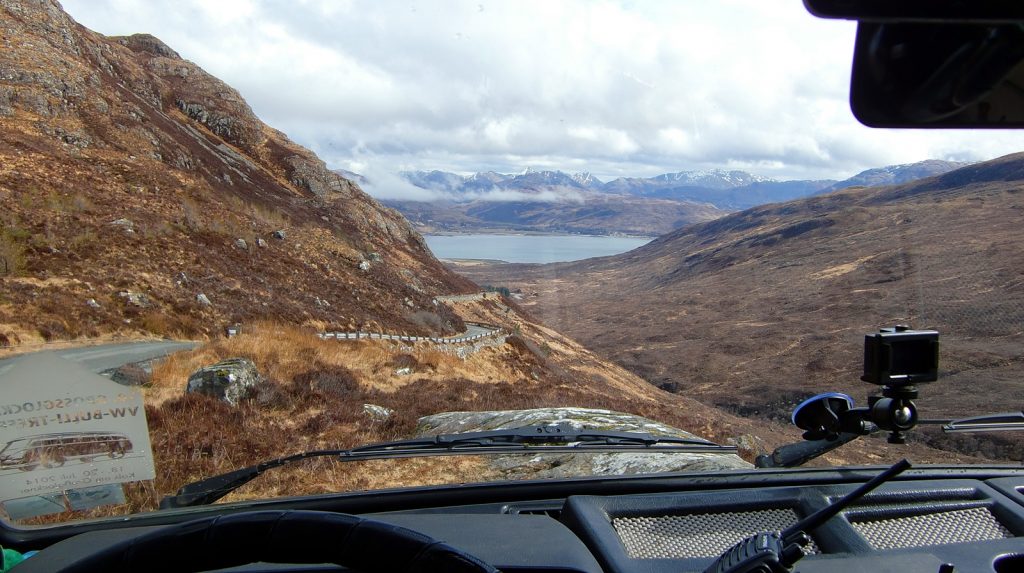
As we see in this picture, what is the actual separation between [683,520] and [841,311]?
20.0 meters

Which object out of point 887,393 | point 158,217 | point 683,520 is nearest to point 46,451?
→ point 683,520

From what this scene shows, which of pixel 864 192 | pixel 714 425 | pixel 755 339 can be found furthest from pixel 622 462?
pixel 864 192

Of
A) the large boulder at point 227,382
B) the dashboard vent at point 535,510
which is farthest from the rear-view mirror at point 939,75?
the large boulder at point 227,382

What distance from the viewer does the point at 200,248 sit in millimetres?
25672

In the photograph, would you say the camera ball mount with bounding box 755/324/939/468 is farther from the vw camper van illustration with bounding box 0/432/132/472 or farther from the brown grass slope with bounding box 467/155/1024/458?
the vw camper van illustration with bounding box 0/432/132/472

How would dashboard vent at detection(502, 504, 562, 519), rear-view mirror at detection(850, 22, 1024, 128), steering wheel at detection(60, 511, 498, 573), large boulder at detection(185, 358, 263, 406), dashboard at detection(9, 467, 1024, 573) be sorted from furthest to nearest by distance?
1. large boulder at detection(185, 358, 263, 406)
2. dashboard vent at detection(502, 504, 562, 519)
3. dashboard at detection(9, 467, 1024, 573)
4. rear-view mirror at detection(850, 22, 1024, 128)
5. steering wheel at detection(60, 511, 498, 573)

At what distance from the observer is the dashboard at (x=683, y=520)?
1.79 meters

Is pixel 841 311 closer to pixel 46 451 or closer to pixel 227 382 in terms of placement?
pixel 227 382

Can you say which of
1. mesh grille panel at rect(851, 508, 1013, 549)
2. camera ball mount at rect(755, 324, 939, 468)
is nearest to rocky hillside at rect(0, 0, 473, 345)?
camera ball mount at rect(755, 324, 939, 468)

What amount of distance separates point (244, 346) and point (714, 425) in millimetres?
8283

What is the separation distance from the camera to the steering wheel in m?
1.23

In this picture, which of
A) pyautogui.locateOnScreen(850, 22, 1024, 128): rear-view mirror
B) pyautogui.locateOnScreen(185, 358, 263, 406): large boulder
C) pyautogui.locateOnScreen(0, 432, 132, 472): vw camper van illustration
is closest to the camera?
pyautogui.locateOnScreen(850, 22, 1024, 128): rear-view mirror

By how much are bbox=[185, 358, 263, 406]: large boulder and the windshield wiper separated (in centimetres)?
282

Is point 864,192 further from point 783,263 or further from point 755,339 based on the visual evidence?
point 755,339
